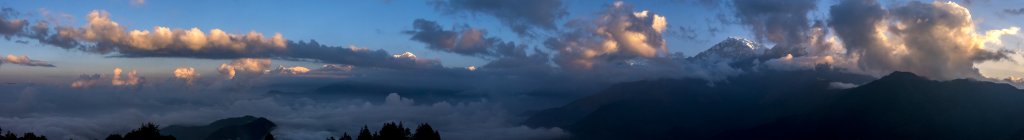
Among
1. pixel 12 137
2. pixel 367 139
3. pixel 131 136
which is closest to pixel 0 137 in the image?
pixel 12 137

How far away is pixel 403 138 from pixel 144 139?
6091 cm

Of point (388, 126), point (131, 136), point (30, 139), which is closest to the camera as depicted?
point (131, 136)

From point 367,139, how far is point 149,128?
51213mm

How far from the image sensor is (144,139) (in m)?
176

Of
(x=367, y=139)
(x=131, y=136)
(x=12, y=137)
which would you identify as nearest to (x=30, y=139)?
(x=12, y=137)

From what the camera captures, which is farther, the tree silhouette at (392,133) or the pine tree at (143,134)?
the tree silhouette at (392,133)

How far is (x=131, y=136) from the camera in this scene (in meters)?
175

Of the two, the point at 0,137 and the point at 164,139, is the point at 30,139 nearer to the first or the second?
the point at 0,137

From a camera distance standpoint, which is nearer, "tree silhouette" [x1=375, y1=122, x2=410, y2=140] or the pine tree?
the pine tree

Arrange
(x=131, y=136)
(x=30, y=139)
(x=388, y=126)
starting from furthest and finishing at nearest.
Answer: (x=388, y=126) < (x=30, y=139) < (x=131, y=136)

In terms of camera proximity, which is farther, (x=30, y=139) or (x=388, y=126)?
(x=388, y=126)

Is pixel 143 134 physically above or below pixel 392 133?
below

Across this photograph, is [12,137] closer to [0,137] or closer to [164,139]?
[0,137]

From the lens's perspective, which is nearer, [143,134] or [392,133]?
[143,134]
